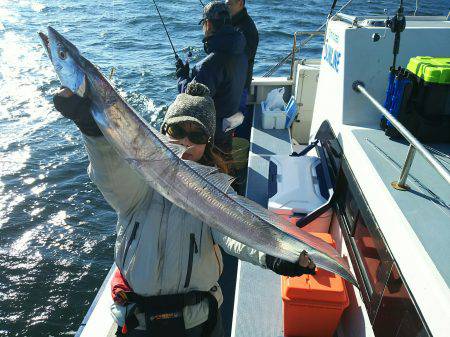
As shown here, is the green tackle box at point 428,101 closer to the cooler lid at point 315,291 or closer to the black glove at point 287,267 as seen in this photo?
the cooler lid at point 315,291

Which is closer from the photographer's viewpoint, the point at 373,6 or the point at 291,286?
the point at 291,286

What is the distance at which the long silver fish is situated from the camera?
184cm

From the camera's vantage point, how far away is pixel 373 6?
25.9 m

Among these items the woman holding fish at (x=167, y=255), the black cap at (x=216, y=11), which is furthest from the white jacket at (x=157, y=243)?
the black cap at (x=216, y=11)

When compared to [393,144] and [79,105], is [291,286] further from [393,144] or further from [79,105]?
[79,105]

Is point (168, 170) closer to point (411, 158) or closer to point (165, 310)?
point (165, 310)

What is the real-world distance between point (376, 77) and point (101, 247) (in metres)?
5.85

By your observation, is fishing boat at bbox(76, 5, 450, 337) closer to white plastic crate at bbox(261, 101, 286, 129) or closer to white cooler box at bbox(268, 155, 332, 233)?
white cooler box at bbox(268, 155, 332, 233)

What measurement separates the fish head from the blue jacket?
296 centimetres

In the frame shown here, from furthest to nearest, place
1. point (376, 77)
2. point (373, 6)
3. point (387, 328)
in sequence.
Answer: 1. point (373, 6)
2. point (376, 77)
3. point (387, 328)

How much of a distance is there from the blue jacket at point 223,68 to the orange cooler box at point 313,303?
101 inches

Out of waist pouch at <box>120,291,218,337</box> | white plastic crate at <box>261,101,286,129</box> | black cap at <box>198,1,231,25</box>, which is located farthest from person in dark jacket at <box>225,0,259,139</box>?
waist pouch at <box>120,291,218,337</box>

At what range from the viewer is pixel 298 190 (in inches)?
180

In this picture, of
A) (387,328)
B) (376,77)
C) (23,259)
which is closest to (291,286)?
(387,328)
